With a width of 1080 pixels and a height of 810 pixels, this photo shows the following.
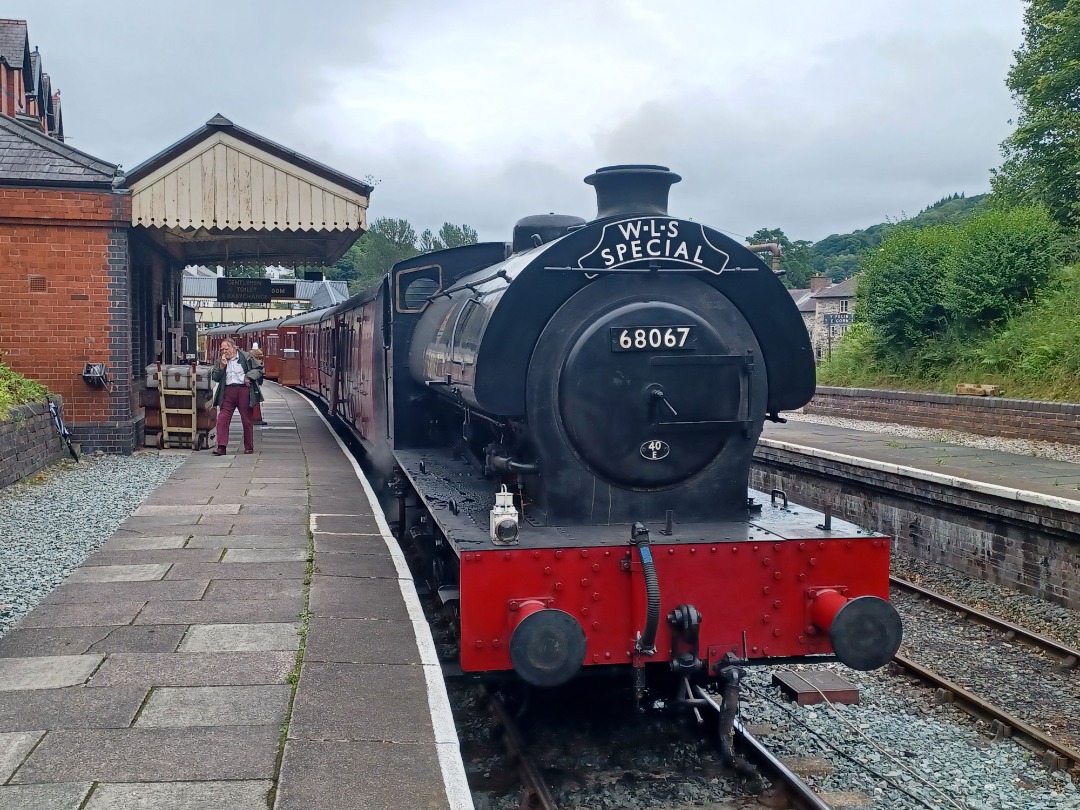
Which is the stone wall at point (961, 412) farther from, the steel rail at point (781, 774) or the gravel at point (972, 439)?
the steel rail at point (781, 774)

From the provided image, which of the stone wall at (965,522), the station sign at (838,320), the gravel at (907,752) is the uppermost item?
the station sign at (838,320)

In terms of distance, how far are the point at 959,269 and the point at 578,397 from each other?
15594mm

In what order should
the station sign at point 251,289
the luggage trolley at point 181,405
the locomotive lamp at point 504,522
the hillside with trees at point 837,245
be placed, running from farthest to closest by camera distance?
1. the hillside with trees at point 837,245
2. the station sign at point 251,289
3. the luggage trolley at point 181,405
4. the locomotive lamp at point 504,522

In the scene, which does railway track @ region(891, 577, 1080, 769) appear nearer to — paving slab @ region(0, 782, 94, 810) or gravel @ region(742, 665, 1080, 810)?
gravel @ region(742, 665, 1080, 810)

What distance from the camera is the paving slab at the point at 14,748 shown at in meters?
3.56

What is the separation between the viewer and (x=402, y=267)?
320 inches

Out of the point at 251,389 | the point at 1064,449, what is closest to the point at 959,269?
the point at 1064,449

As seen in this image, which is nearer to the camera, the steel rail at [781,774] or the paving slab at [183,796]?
the paving slab at [183,796]

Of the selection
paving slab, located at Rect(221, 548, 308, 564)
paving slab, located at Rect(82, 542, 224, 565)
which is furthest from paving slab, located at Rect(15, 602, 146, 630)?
paving slab, located at Rect(221, 548, 308, 564)

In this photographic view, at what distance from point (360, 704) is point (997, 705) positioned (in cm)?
442

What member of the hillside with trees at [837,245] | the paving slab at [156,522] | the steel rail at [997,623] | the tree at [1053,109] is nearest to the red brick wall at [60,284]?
the paving slab at [156,522]

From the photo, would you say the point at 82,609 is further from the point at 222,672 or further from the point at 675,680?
the point at 675,680

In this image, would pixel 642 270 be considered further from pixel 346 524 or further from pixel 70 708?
pixel 346 524

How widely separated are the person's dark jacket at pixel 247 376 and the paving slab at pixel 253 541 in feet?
18.0
